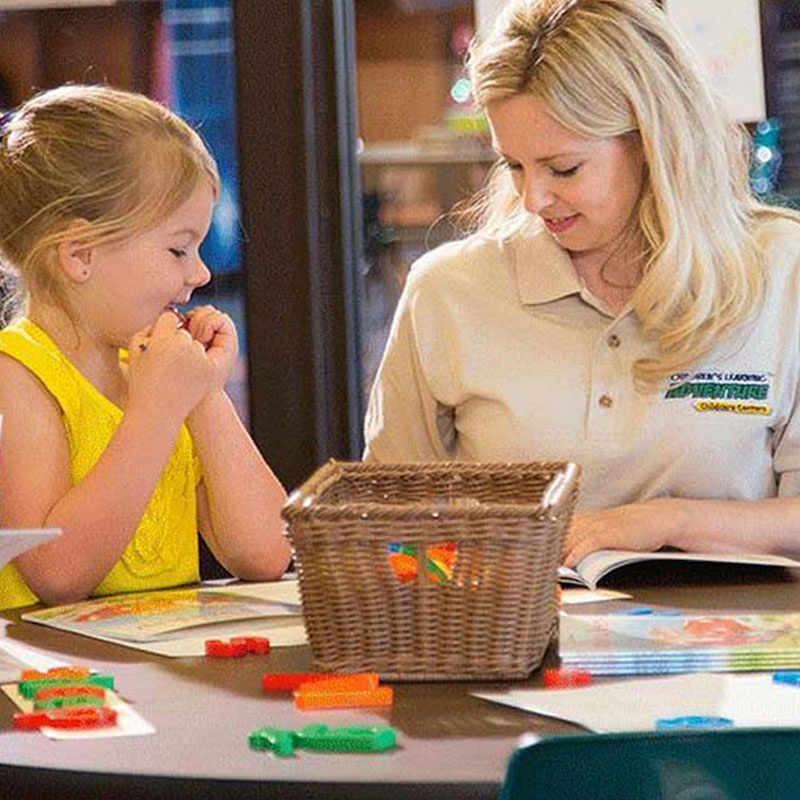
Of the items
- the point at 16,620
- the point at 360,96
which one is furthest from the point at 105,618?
the point at 360,96

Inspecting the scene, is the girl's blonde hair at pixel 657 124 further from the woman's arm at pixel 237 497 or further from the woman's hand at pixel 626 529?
the woman's arm at pixel 237 497

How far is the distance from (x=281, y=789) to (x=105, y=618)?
67cm

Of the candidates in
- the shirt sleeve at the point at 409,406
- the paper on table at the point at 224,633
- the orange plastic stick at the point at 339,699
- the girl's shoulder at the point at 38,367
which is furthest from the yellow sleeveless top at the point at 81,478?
the orange plastic stick at the point at 339,699

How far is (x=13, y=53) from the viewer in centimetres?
339

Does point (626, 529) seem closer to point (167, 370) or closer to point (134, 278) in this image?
point (167, 370)

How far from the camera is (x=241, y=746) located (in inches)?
56.2

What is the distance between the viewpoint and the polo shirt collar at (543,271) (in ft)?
7.98

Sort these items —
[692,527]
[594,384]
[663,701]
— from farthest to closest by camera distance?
1. [594,384]
2. [692,527]
3. [663,701]

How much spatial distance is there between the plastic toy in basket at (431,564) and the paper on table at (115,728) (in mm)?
259

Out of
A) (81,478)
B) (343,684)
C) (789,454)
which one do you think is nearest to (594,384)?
(789,454)

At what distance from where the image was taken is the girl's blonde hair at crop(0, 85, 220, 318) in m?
2.27

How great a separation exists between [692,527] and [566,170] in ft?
1.59

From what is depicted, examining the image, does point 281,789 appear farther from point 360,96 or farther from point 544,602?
point 360,96

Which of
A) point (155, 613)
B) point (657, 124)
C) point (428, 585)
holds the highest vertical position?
point (657, 124)
